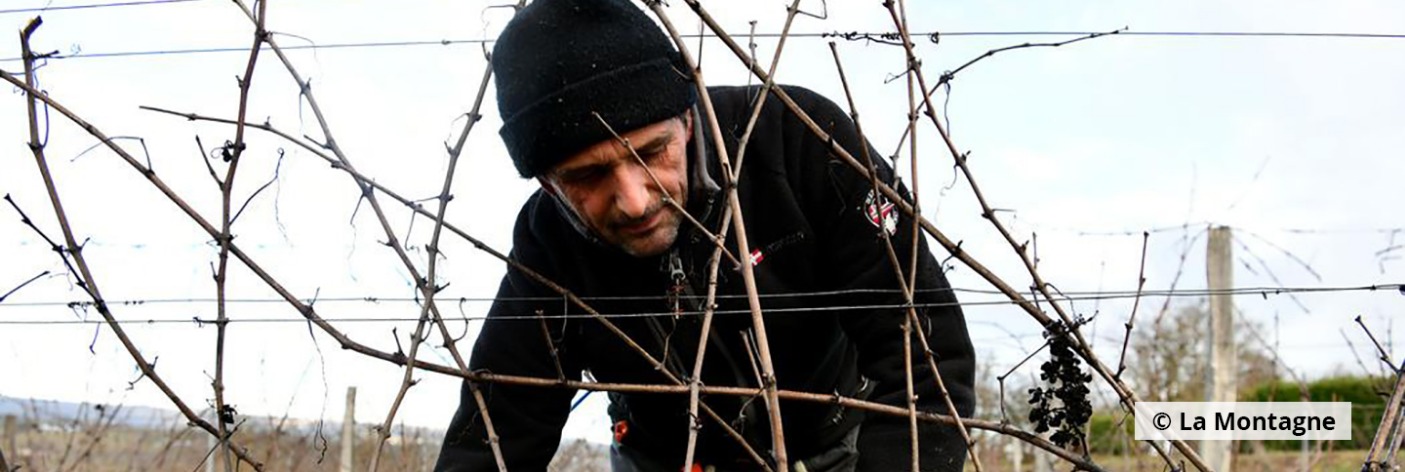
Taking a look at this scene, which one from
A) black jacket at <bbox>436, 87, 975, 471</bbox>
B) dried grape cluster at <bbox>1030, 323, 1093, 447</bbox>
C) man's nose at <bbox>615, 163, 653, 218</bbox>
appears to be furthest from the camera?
black jacket at <bbox>436, 87, 975, 471</bbox>

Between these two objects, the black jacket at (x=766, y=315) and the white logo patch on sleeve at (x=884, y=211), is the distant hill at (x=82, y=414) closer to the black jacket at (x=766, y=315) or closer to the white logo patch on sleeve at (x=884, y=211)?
the black jacket at (x=766, y=315)

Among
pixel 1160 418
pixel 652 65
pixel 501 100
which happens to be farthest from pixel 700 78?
pixel 1160 418

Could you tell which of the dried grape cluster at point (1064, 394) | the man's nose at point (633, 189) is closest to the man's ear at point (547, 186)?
the man's nose at point (633, 189)

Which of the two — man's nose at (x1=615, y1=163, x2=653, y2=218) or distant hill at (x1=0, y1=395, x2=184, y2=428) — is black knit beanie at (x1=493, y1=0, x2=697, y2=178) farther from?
distant hill at (x1=0, y1=395, x2=184, y2=428)

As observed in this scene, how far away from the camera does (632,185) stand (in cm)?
211

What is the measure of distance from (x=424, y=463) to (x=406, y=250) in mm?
4963

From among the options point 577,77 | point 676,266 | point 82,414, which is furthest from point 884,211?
point 82,414

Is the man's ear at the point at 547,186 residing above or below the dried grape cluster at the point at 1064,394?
above

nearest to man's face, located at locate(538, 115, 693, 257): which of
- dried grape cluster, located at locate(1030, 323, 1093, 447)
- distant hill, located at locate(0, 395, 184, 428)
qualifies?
dried grape cluster, located at locate(1030, 323, 1093, 447)

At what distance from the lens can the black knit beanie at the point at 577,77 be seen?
7.18 ft

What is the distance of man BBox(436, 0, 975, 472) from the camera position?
2.20m

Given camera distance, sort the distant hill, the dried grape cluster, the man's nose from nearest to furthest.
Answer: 1. the dried grape cluster
2. the man's nose
3. the distant hill

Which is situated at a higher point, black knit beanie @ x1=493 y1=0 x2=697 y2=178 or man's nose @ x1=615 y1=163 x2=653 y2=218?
black knit beanie @ x1=493 y1=0 x2=697 y2=178

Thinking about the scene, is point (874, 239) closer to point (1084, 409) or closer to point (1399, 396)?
point (1084, 409)
